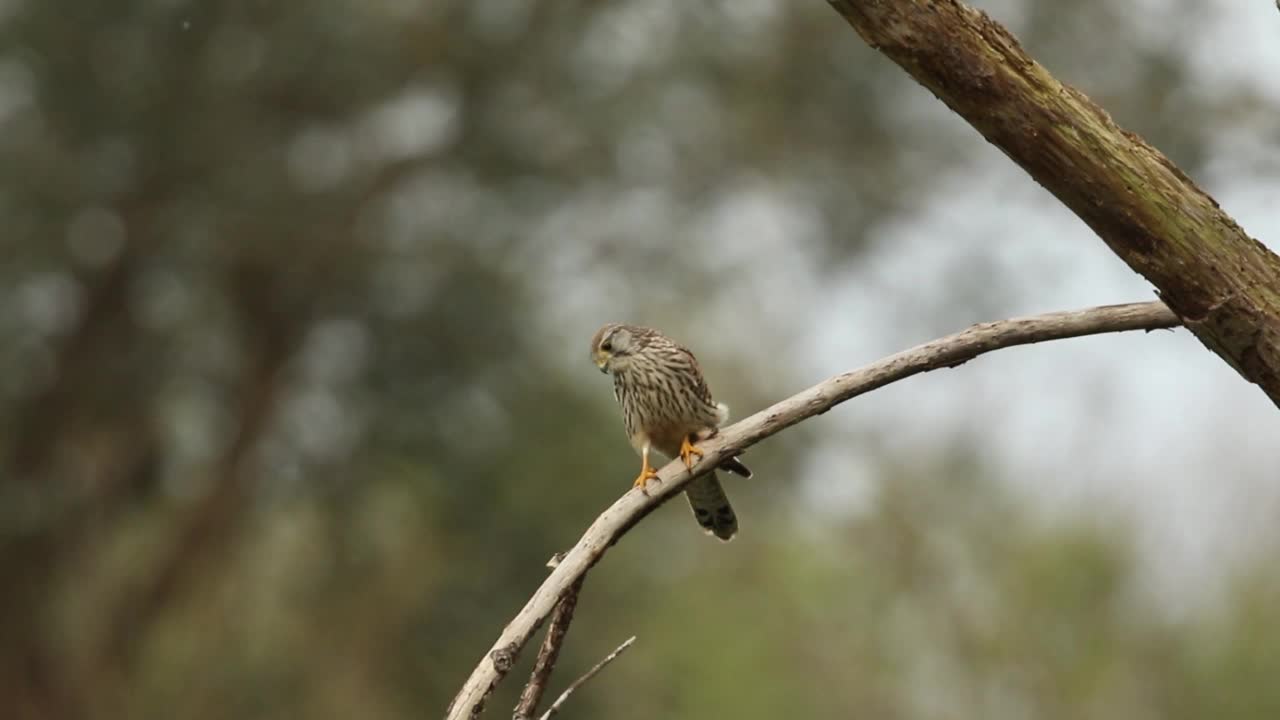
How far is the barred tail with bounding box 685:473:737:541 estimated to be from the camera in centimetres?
495

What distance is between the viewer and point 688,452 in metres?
4.23

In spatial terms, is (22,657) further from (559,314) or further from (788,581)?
(788,581)

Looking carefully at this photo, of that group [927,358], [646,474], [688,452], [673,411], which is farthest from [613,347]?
[927,358]

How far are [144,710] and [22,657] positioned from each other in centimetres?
102

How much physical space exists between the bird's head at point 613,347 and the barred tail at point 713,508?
0.50 m

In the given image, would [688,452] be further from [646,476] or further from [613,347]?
[613,347]

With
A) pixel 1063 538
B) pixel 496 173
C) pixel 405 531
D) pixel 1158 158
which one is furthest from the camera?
pixel 1063 538

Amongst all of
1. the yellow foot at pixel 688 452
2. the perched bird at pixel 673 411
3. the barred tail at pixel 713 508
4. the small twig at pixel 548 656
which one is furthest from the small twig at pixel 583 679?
the barred tail at pixel 713 508

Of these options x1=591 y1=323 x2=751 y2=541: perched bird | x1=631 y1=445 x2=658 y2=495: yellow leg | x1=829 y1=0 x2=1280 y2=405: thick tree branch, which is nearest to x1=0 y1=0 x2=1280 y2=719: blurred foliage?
x1=591 y1=323 x2=751 y2=541: perched bird

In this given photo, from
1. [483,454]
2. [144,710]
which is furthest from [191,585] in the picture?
[483,454]

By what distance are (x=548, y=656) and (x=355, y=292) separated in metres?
10.8

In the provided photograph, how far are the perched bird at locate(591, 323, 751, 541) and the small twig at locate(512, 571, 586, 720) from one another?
1585 millimetres

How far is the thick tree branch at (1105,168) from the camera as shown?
3.00 metres

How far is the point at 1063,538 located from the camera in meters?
17.9
